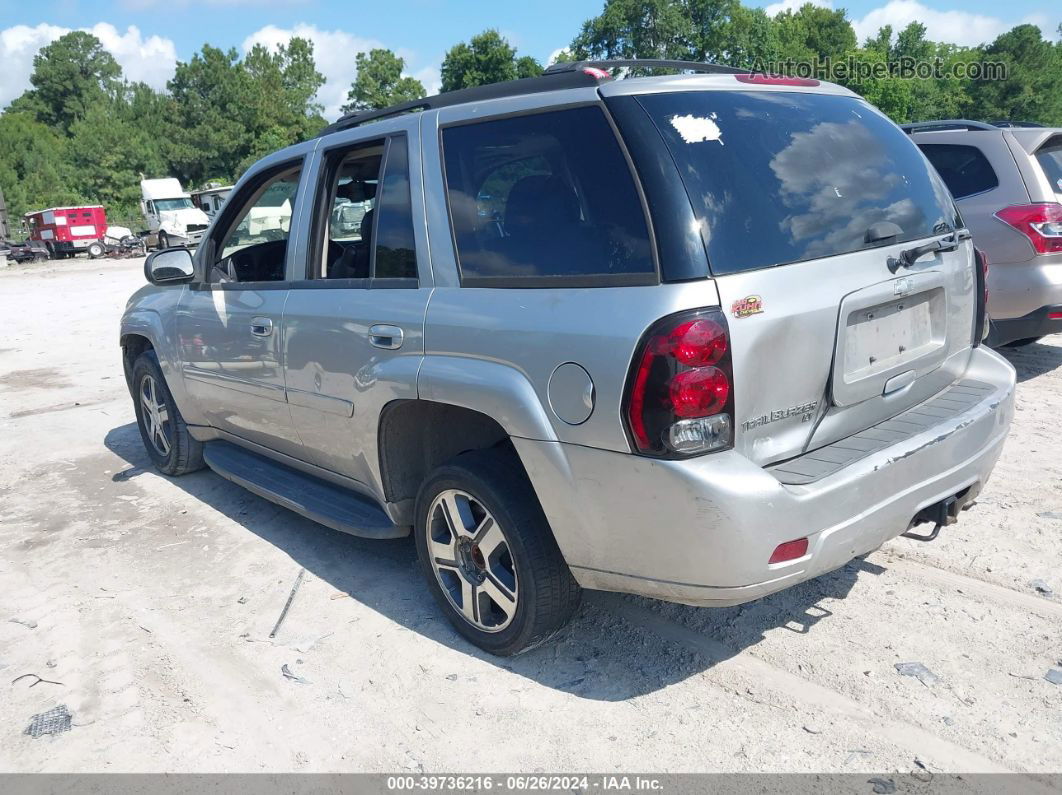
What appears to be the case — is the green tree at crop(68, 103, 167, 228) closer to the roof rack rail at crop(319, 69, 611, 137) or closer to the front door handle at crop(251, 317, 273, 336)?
the front door handle at crop(251, 317, 273, 336)

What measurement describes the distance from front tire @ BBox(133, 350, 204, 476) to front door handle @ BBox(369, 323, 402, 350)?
2557mm

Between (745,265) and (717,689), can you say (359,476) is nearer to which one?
(717,689)

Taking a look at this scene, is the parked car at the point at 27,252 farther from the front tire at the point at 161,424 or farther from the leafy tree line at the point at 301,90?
the front tire at the point at 161,424

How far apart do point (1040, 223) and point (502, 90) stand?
4714 mm

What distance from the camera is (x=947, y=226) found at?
3.29 m

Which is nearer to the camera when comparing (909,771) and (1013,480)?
(909,771)

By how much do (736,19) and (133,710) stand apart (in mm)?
74707

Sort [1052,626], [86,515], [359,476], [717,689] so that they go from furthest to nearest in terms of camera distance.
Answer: [86,515], [359,476], [1052,626], [717,689]

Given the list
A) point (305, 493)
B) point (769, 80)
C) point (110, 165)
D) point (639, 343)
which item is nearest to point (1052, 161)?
point (769, 80)

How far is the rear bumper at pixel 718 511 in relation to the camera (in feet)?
8.10

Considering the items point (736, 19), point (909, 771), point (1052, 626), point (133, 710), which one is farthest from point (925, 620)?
point (736, 19)

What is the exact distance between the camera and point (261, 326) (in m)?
4.13

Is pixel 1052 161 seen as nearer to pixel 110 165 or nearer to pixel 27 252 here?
pixel 27 252

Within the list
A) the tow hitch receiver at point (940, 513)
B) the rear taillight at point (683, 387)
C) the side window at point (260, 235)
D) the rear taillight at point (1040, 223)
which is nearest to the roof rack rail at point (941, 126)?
the rear taillight at point (1040, 223)
